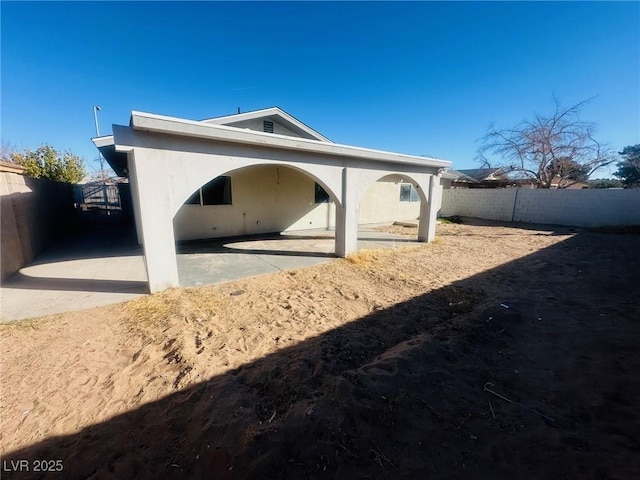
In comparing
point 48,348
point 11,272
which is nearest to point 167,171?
point 48,348

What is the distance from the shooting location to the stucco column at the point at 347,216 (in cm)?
744

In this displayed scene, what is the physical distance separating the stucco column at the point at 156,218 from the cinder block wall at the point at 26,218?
3482mm

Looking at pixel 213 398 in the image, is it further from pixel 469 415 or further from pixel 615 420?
Answer: pixel 615 420

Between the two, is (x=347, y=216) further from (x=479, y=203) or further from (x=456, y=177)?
(x=456, y=177)

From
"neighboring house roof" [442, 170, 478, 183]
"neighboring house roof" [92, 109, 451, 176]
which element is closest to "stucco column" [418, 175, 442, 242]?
"neighboring house roof" [92, 109, 451, 176]

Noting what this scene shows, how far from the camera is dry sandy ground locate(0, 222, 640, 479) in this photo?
6.09 ft

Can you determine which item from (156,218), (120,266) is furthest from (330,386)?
(120,266)

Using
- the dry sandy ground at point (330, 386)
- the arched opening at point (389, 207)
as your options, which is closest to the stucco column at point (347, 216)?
the dry sandy ground at point (330, 386)

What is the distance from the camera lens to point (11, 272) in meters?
5.80

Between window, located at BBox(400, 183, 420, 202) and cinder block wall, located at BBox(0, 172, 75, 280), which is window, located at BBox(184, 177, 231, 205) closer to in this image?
cinder block wall, located at BBox(0, 172, 75, 280)

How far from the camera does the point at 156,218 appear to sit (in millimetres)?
4727

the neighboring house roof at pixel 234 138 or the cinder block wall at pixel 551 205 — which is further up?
the neighboring house roof at pixel 234 138

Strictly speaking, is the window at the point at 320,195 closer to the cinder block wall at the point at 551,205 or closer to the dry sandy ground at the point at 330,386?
the dry sandy ground at the point at 330,386

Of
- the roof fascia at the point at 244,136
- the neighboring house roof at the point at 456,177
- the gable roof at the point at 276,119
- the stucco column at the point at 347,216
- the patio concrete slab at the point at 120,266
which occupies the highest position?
the gable roof at the point at 276,119
